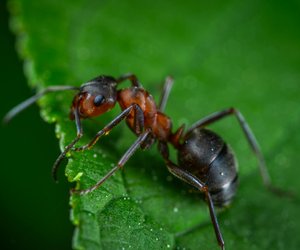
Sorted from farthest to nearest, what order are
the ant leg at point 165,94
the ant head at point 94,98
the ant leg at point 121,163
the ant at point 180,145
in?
1. the ant leg at point 165,94
2. the ant head at point 94,98
3. the ant at point 180,145
4. the ant leg at point 121,163

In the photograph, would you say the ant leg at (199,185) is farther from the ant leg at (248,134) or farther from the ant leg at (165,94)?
the ant leg at (165,94)

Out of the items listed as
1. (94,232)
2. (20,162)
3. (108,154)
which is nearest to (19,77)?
(20,162)

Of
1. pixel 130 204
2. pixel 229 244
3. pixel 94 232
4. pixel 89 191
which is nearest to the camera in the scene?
pixel 94 232

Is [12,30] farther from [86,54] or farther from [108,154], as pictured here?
[108,154]

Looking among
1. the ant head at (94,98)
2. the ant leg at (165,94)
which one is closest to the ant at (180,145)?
the ant head at (94,98)

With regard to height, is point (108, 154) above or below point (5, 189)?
above

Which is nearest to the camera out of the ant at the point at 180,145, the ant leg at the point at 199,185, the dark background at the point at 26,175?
the ant leg at the point at 199,185
